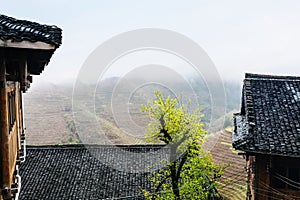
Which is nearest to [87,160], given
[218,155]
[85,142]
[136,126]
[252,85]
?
[85,142]

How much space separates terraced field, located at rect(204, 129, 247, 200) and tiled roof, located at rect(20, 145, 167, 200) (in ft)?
14.4

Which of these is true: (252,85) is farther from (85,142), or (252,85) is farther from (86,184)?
(85,142)

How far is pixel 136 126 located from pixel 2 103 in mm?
8096

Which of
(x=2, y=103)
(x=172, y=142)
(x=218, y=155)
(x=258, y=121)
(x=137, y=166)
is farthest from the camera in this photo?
(x=218, y=155)

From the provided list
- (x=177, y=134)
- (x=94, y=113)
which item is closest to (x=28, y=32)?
(x=177, y=134)

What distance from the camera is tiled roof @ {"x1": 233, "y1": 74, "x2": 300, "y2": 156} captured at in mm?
7531

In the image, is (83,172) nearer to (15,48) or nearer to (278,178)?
(278,178)

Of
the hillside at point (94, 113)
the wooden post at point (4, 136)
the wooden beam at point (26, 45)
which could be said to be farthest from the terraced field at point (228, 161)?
the wooden beam at point (26, 45)

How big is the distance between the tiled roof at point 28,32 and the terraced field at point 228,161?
16.4 metres

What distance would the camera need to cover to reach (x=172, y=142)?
10.5 meters

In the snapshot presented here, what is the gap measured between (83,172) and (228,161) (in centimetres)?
1386

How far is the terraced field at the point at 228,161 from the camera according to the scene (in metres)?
19.4

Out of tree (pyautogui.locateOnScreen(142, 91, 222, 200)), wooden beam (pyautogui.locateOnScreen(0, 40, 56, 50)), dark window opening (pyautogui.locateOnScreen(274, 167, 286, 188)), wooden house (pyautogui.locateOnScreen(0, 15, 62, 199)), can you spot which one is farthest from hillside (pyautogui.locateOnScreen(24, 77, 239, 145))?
wooden beam (pyautogui.locateOnScreen(0, 40, 56, 50))

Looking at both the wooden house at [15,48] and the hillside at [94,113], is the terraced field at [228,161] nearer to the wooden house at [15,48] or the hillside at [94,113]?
the hillside at [94,113]
